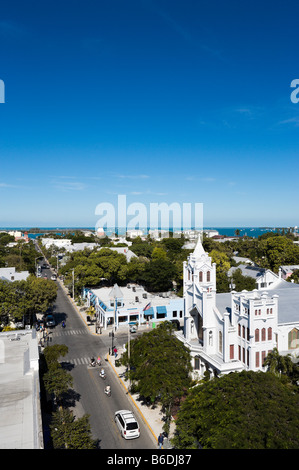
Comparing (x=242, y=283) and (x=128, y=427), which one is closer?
(x=128, y=427)

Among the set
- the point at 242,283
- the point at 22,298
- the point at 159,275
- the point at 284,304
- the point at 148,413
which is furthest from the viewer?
the point at 159,275

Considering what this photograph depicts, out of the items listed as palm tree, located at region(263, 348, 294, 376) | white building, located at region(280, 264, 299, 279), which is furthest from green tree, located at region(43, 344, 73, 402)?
white building, located at region(280, 264, 299, 279)

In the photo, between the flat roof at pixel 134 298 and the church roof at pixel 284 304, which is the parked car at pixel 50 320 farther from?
the church roof at pixel 284 304

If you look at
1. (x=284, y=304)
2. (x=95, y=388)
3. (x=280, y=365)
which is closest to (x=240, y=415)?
(x=280, y=365)

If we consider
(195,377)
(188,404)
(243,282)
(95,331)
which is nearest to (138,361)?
(195,377)

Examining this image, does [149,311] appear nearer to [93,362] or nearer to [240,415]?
[93,362]

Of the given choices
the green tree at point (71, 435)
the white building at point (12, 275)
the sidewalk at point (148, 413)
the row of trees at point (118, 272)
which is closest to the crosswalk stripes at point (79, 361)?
the sidewalk at point (148, 413)
